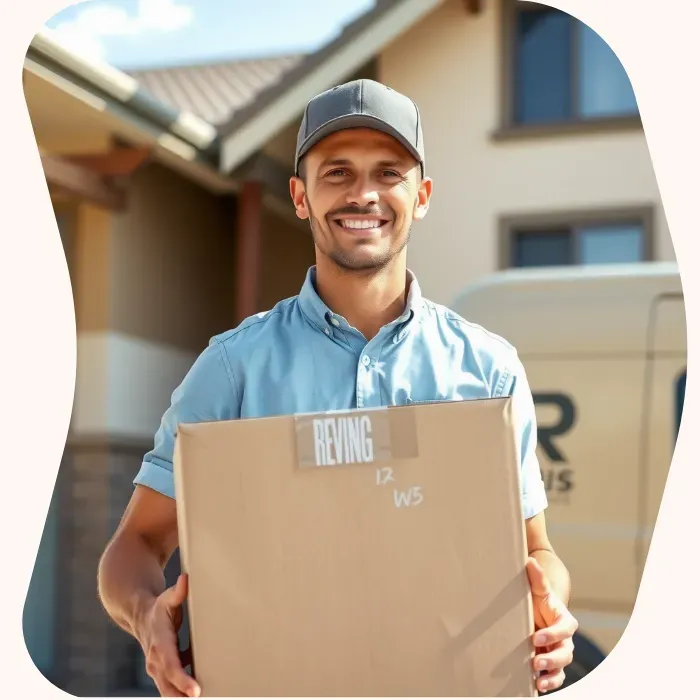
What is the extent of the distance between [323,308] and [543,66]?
217 inches

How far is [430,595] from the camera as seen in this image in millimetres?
1355

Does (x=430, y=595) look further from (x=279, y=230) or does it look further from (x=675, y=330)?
(x=279, y=230)

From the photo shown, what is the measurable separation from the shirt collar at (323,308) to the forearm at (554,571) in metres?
0.38

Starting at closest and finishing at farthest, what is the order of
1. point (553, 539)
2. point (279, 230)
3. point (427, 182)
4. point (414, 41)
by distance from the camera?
point (427, 182) → point (553, 539) → point (414, 41) → point (279, 230)

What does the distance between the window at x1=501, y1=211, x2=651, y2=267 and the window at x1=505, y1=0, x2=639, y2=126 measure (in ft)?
2.00

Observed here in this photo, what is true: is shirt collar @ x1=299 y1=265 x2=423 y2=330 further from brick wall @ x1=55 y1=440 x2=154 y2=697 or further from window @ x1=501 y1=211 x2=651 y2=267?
window @ x1=501 y1=211 x2=651 y2=267

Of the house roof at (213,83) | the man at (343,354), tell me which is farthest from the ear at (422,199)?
the house roof at (213,83)

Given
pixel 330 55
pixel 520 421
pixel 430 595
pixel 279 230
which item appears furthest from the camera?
pixel 279 230

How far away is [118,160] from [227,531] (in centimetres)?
520

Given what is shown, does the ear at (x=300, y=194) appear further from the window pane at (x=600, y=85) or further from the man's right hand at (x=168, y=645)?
the window pane at (x=600, y=85)

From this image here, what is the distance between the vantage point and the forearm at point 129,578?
1.52 meters

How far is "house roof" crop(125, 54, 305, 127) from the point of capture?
723cm

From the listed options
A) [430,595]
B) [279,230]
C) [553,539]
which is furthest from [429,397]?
[279,230]

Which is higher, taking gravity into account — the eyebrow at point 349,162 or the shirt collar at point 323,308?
the eyebrow at point 349,162
